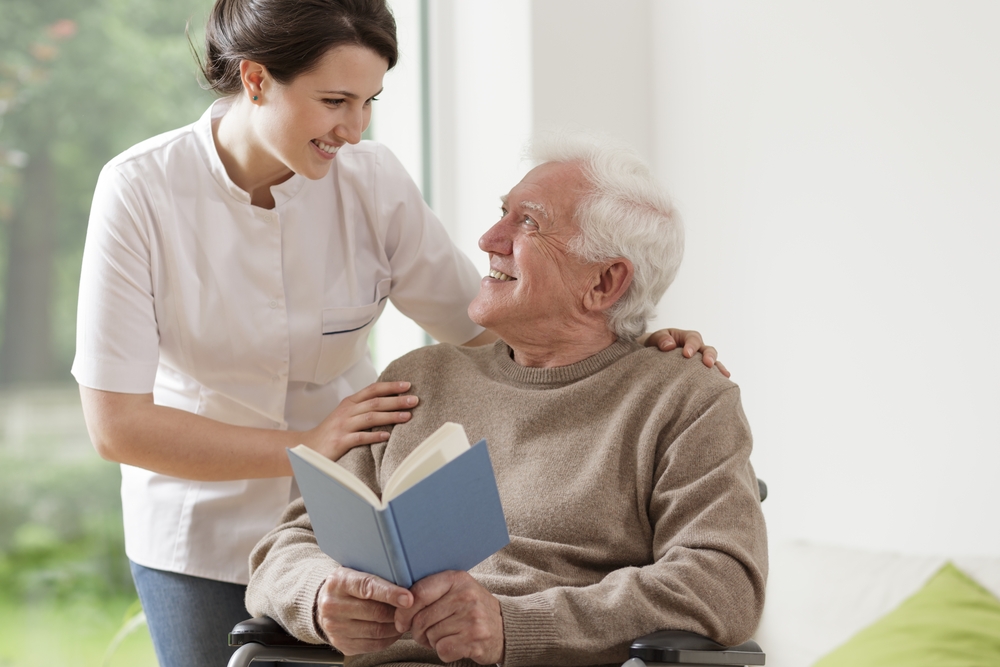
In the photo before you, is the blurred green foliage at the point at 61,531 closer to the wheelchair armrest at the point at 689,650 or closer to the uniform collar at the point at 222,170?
the uniform collar at the point at 222,170

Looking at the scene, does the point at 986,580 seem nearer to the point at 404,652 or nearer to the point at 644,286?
the point at 644,286

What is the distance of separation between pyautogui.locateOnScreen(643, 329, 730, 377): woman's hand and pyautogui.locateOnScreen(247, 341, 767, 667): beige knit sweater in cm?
2

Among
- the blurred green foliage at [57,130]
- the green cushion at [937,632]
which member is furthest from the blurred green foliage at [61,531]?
the green cushion at [937,632]

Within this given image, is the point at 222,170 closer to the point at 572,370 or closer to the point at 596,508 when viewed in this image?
the point at 572,370

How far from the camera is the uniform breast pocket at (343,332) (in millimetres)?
1851

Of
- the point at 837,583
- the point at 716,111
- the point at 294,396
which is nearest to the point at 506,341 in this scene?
the point at 294,396

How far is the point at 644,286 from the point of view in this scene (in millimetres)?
1711

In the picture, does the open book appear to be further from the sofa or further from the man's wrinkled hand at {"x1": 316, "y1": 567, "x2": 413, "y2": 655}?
the sofa

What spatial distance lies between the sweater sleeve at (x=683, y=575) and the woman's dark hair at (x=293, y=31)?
82cm

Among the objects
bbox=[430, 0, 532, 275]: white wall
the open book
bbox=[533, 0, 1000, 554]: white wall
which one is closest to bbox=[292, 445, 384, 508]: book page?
the open book

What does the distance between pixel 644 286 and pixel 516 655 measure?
69 cm

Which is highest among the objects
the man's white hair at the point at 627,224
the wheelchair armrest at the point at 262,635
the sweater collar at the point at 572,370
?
the man's white hair at the point at 627,224

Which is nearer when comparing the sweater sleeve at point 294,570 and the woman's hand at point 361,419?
the sweater sleeve at point 294,570

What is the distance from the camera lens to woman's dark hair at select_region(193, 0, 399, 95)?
60.6 inches
